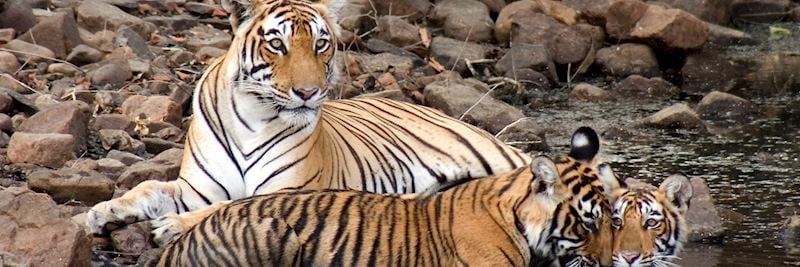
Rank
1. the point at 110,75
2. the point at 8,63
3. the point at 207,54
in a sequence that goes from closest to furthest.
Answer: the point at 8,63, the point at 110,75, the point at 207,54

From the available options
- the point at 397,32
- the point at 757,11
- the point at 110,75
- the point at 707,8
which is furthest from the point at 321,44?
the point at 757,11

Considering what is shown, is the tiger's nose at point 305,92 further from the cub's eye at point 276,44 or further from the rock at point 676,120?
the rock at point 676,120

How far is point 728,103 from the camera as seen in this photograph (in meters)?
11.6

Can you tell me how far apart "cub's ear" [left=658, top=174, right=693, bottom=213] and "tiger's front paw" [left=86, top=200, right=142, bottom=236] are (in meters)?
2.17

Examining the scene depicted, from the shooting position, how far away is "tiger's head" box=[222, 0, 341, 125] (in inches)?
267

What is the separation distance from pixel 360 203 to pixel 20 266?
126cm

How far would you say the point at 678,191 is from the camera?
6.23 metres

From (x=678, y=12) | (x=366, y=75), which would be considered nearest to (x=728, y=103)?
(x=678, y=12)

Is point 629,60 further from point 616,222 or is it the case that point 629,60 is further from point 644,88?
point 616,222

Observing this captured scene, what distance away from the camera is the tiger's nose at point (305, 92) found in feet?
22.0

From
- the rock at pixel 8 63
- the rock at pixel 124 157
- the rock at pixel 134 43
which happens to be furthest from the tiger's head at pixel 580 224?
the rock at pixel 134 43

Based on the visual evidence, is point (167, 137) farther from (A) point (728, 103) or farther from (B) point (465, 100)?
(A) point (728, 103)

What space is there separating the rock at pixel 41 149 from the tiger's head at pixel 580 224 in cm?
287

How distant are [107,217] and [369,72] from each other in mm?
4851
